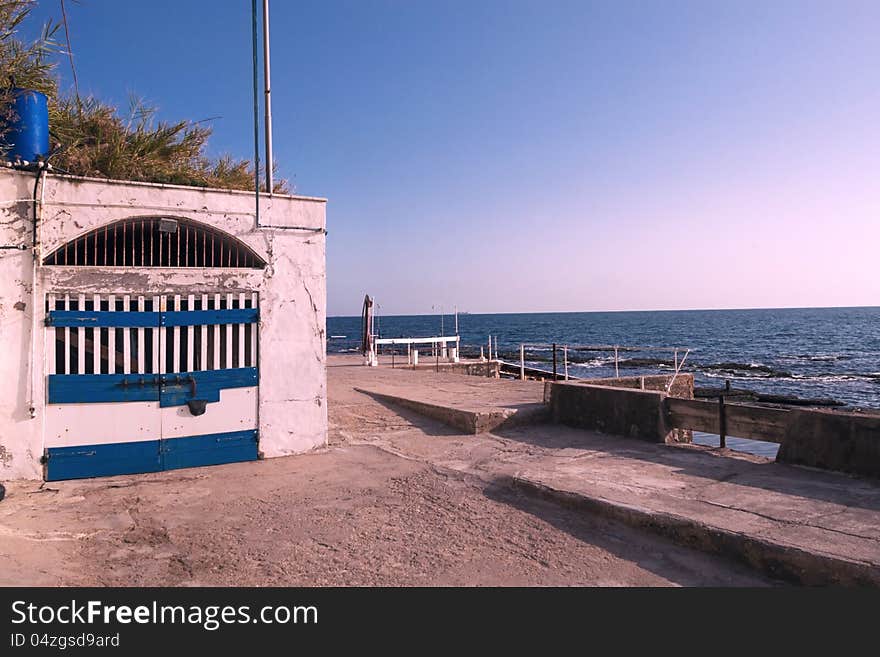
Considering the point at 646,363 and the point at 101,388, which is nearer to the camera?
the point at 101,388

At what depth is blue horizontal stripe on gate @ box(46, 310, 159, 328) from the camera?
24.6 ft

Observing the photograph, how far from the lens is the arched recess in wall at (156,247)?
306 inches

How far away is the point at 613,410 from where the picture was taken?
1020 centimetres

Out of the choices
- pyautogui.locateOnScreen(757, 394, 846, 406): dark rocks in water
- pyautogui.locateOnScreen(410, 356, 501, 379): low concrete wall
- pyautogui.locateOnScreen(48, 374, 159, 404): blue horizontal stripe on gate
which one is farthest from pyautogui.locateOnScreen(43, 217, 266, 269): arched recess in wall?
pyautogui.locateOnScreen(757, 394, 846, 406): dark rocks in water

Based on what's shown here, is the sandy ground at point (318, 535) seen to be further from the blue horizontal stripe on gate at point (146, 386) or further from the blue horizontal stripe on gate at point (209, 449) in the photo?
the blue horizontal stripe on gate at point (146, 386)

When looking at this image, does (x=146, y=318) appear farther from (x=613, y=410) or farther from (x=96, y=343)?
(x=613, y=410)

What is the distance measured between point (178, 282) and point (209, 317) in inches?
24.4

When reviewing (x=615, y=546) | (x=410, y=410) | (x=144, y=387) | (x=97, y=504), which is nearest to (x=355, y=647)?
(x=615, y=546)

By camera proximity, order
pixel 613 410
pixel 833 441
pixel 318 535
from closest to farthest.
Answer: pixel 318 535 → pixel 833 441 → pixel 613 410

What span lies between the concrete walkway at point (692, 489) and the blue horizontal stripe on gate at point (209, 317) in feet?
9.84

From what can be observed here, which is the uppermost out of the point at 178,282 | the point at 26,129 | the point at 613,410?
the point at 26,129

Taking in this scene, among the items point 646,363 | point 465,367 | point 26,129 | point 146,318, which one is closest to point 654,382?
point 465,367

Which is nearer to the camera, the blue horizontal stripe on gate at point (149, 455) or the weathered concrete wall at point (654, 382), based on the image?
the blue horizontal stripe on gate at point (149, 455)

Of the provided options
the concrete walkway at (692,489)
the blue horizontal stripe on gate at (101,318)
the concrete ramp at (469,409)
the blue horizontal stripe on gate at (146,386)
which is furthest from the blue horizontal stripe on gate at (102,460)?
the concrete ramp at (469,409)
